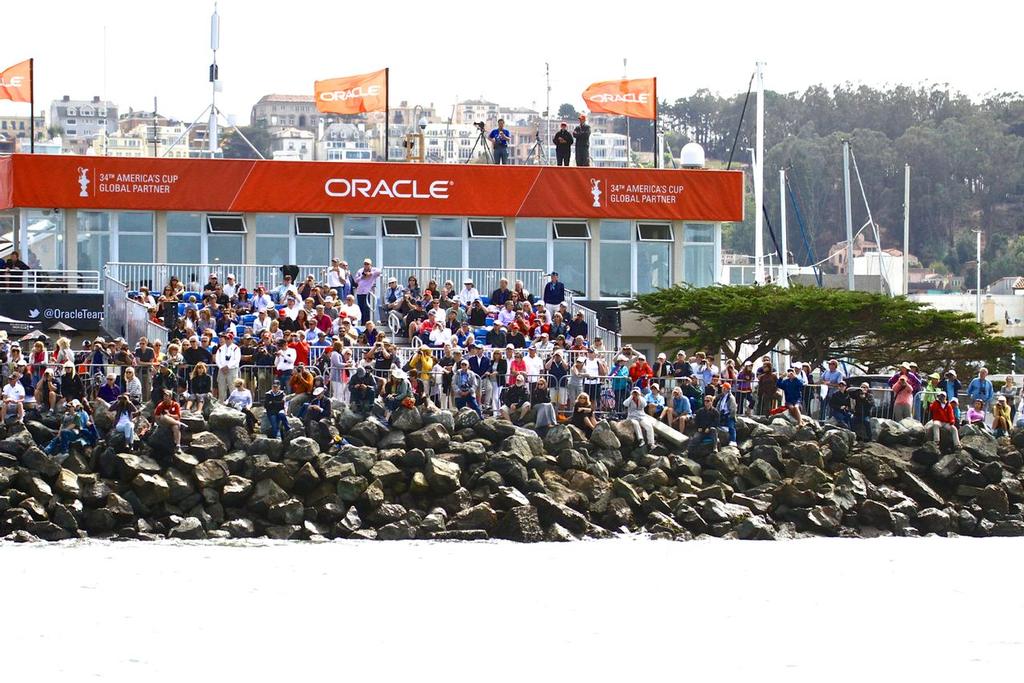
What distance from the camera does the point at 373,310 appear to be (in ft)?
131

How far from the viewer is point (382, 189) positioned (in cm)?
4394

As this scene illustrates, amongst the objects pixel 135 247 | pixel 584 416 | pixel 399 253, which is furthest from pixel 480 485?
pixel 135 247

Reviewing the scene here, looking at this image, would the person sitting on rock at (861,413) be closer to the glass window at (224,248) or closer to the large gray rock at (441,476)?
the large gray rock at (441,476)

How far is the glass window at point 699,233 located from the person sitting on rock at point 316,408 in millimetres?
14936

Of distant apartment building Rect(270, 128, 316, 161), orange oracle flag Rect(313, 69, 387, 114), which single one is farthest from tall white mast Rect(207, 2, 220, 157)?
distant apartment building Rect(270, 128, 316, 161)

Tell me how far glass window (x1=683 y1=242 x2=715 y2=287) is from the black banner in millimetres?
14078

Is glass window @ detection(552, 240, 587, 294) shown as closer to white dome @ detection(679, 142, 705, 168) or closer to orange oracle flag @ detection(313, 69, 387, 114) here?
white dome @ detection(679, 142, 705, 168)

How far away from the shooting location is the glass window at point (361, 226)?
44219 mm

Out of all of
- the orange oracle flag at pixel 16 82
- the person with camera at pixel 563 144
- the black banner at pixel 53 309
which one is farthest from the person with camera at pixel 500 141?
the orange oracle flag at pixel 16 82

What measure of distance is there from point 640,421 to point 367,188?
12138 millimetres

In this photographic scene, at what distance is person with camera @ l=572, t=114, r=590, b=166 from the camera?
4484 centimetres

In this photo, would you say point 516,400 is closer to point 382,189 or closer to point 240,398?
point 240,398

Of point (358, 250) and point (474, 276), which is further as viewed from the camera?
point (358, 250)

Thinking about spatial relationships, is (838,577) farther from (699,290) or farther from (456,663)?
(699,290)
